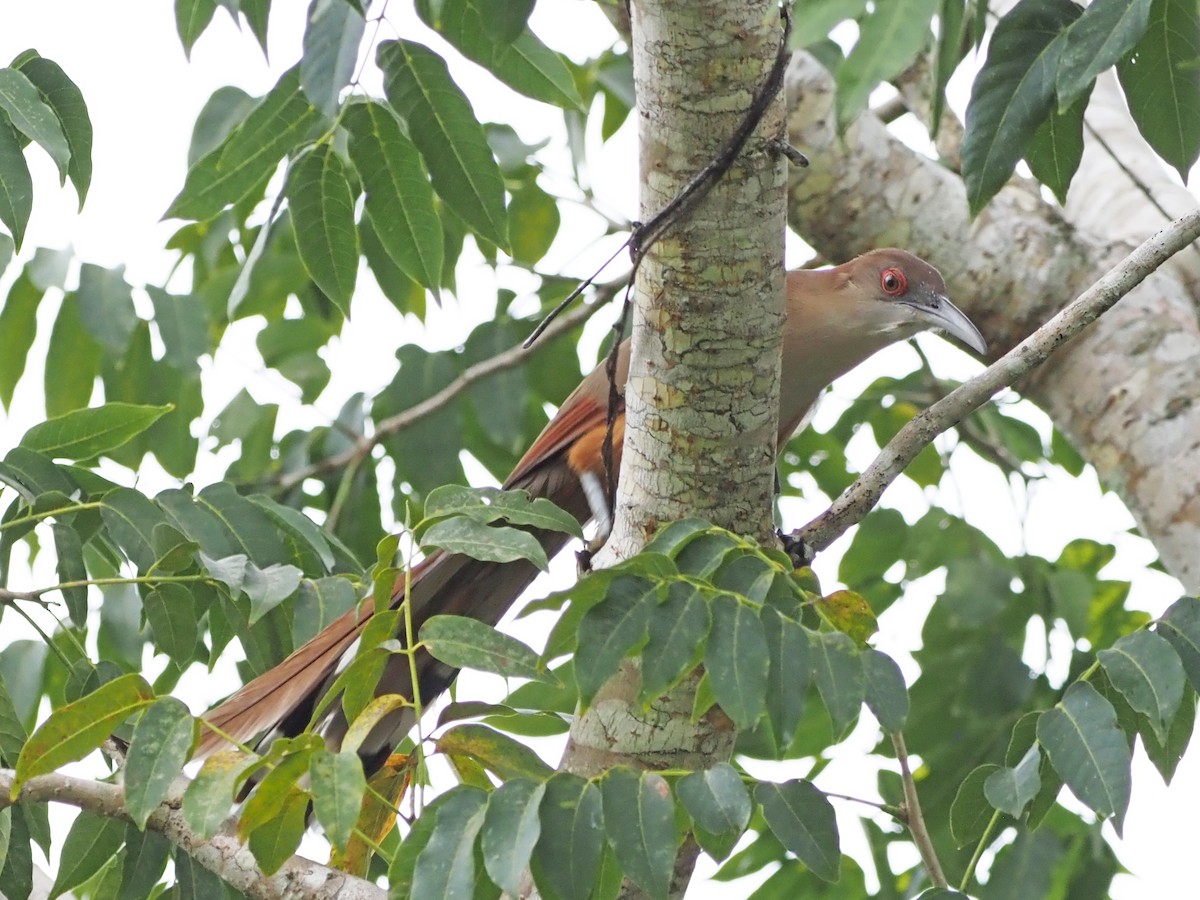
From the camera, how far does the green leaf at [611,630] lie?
182 cm

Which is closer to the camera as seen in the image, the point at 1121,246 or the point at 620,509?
the point at 620,509

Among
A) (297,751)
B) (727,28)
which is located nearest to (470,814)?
(297,751)

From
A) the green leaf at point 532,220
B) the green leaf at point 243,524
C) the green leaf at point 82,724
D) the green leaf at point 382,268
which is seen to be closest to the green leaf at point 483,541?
the green leaf at point 82,724

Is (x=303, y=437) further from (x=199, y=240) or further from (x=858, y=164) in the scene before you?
(x=858, y=164)

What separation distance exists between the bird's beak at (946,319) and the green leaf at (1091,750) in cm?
189

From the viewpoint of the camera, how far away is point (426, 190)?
2814 mm

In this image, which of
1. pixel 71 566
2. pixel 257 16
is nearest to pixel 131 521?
pixel 71 566

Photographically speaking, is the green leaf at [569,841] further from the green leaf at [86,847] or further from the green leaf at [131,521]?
the green leaf at [131,521]

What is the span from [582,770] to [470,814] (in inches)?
30.0

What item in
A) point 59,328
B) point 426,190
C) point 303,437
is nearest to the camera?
point 426,190

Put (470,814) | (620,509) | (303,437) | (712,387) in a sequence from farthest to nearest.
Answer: (303,437), (620,509), (712,387), (470,814)

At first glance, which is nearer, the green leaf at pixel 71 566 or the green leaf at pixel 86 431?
the green leaf at pixel 71 566

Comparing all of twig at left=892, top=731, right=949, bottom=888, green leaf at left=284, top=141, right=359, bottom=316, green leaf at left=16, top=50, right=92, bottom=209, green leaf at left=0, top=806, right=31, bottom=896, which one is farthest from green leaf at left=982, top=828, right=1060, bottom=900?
green leaf at left=16, top=50, right=92, bottom=209

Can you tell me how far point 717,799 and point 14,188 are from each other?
153 cm
